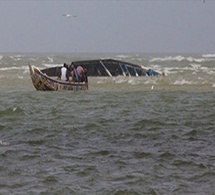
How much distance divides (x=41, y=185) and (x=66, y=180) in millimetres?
390

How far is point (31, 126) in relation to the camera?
13273 millimetres

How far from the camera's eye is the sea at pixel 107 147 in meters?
8.20

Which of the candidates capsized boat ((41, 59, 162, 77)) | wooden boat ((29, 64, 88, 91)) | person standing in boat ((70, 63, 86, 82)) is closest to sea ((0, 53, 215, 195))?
wooden boat ((29, 64, 88, 91))

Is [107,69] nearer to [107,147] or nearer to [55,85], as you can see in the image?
[55,85]

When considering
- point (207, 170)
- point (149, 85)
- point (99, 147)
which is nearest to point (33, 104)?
point (99, 147)

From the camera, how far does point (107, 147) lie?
35.1 ft

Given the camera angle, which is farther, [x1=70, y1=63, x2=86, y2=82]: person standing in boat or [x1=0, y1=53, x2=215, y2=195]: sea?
[x1=70, y1=63, x2=86, y2=82]: person standing in boat

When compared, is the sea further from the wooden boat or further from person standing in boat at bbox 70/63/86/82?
person standing in boat at bbox 70/63/86/82

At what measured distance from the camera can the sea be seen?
26.9ft

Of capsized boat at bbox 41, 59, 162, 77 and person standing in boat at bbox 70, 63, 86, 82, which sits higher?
person standing in boat at bbox 70, 63, 86, 82

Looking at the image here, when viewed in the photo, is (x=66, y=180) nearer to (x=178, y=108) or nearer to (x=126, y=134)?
(x=126, y=134)

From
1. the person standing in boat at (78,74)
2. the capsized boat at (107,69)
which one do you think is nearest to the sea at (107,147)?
the person standing in boat at (78,74)

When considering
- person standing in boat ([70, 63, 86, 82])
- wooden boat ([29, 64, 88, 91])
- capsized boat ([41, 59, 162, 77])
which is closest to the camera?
wooden boat ([29, 64, 88, 91])

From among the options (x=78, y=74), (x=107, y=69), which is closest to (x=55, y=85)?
(x=78, y=74)
